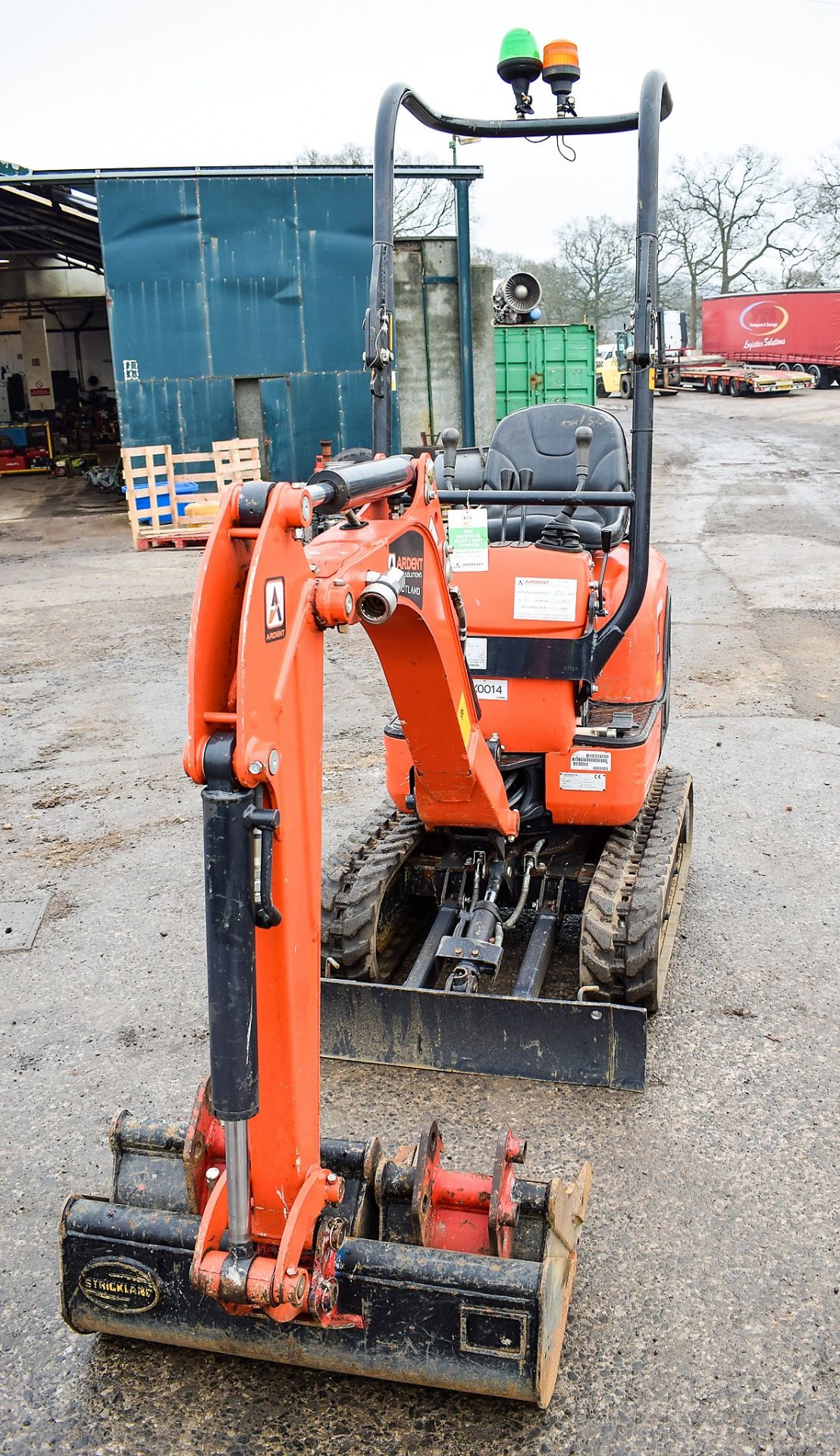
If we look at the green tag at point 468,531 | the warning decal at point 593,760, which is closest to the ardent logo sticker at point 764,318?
the warning decal at point 593,760

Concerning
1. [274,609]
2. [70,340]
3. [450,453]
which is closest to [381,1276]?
[274,609]

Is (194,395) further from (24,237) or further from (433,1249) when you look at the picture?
(433,1249)

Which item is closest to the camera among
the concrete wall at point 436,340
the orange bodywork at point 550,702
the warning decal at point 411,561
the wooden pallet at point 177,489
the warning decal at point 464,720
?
the warning decal at point 411,561

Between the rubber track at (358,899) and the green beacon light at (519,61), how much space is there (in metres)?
3.17

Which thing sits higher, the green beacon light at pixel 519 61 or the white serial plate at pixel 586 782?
the green beacon light at pixel 519 61

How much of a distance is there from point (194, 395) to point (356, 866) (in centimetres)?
1554

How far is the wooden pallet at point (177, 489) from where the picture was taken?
1795 centimetres

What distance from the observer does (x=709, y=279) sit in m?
57.7

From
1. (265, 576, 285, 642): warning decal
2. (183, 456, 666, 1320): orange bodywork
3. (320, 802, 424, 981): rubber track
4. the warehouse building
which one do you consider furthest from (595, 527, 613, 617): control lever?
the warehouse building

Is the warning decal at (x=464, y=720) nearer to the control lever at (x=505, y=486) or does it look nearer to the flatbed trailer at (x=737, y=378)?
the control lever at (x=505, y=486)

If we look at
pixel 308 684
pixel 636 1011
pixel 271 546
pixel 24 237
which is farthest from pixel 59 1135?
pixel 24 237

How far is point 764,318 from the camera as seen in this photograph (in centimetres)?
4175

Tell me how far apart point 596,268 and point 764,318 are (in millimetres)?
14419

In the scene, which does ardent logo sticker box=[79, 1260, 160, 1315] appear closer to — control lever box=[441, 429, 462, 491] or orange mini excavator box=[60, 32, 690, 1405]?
orange mini excavator box=[60, 32, 690, 1405]
